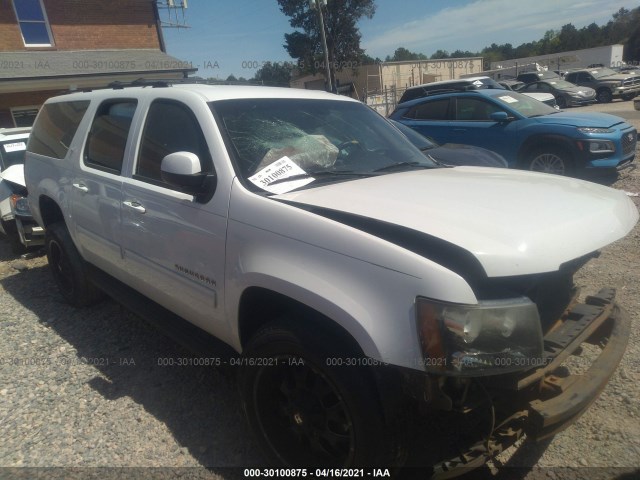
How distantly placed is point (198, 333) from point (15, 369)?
68.3 inches

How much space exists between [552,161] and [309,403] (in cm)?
696

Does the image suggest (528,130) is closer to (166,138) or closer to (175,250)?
(166,138)

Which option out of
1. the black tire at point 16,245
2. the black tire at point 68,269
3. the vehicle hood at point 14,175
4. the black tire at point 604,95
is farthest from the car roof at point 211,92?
the black tire at point 604,95

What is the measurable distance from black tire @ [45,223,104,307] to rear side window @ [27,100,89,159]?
2.34 ft

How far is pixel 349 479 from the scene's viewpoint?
1.96 meters

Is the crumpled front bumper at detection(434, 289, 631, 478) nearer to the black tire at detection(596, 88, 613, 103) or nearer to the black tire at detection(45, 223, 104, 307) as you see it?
the black tire at detection(45, 223, 104, 307)

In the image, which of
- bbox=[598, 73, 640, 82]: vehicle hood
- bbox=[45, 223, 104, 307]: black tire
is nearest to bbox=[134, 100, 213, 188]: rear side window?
bbox=[45, 223, 104, 307]: black tire

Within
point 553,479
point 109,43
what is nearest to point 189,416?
point 553,479

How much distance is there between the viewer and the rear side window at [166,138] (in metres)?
2.76

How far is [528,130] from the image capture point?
7.70 metres

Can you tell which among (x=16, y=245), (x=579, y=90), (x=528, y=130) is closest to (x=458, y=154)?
(x=528, y=130)

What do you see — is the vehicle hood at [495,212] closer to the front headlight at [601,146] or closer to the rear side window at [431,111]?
the front headlight at [601,146]

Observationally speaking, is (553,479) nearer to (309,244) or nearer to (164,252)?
(309,244)

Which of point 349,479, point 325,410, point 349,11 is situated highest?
point 349,11
